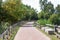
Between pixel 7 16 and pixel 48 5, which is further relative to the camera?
pixel 48 5

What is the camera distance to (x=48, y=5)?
8612 cm

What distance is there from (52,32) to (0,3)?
1598 cm

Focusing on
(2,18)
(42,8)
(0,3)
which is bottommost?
(42,8)

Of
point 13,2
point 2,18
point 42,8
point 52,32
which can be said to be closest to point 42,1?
point 42,8

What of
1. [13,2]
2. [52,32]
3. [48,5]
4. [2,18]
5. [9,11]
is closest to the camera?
[52,32]

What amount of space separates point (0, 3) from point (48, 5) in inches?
2135

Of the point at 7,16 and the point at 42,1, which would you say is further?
the point at 42,1

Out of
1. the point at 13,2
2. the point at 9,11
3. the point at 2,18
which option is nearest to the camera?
the point at 2,18

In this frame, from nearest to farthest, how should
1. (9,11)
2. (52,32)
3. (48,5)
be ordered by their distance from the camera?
(52,32) → (9,11) → (48,5)

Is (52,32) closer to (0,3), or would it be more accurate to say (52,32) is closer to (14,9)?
(0,3)

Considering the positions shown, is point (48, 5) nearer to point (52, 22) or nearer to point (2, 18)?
point (52, 22)

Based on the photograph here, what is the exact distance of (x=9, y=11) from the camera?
112 feet

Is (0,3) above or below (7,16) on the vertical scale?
above

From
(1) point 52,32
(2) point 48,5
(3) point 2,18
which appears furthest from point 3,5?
(2) point 48,5
